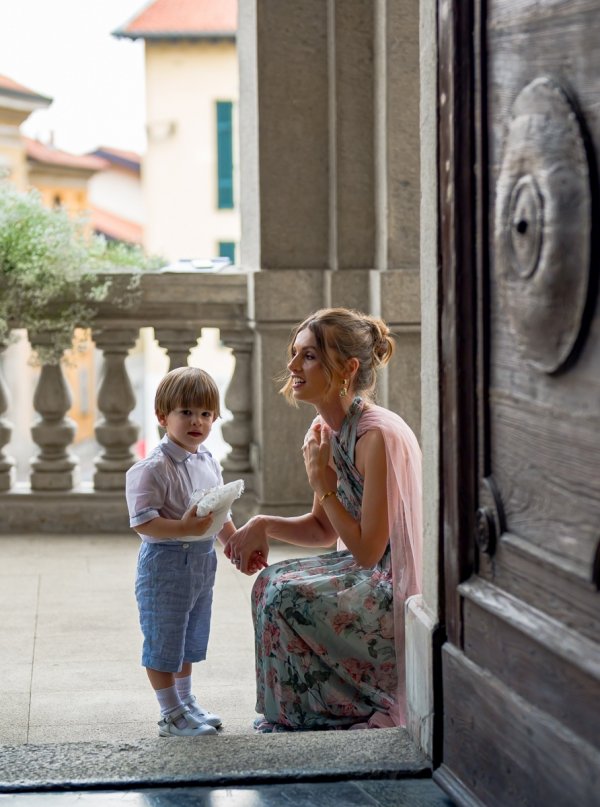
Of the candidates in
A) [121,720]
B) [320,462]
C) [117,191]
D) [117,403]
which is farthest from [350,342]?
[117,191]

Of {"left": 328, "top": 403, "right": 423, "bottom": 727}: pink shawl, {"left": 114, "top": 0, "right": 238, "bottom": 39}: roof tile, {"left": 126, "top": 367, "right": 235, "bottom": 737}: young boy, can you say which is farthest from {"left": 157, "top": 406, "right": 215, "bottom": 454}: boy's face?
{"left": 114, "top": 0, "right": 238, "bottom": 39}: roof tile

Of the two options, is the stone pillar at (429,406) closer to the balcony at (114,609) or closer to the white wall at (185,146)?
the balcony at (114,609)

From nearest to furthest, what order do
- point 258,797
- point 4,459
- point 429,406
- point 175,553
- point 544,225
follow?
1. point 544,225
2. point 258,797
3. point 429,406
4. point 175,553
5. point 4,459

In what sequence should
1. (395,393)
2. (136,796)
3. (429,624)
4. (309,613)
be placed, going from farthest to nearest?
1. (395,393)
2. (309,613)
3. (429,624)
4. (136,796)

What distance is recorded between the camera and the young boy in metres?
3.31

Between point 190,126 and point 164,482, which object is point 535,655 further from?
point 190,126

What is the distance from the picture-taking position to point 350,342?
11.1ft

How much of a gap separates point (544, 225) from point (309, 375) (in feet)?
4.25

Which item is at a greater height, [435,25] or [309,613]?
[435,25]

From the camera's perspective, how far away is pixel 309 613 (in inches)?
127

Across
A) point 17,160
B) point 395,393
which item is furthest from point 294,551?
point 17,160

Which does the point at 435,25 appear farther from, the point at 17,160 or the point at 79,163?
the point at 79,163

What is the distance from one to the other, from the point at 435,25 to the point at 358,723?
1574mm

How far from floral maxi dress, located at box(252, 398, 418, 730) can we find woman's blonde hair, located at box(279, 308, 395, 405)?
1.67 ft
